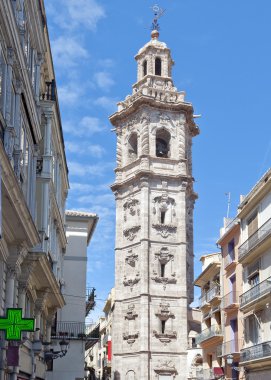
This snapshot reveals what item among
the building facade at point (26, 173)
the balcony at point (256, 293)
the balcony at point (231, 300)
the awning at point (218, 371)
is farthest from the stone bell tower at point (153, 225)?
the building facade at point (26, 173)

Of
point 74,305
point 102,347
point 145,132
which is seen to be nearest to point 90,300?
point 74,305

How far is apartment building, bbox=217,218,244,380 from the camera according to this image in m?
Result: 34.7

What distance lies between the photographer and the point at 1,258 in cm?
1647

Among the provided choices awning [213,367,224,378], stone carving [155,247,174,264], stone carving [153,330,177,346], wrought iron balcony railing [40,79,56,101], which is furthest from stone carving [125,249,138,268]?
wrought iron balcony railing [40,79,56,101]

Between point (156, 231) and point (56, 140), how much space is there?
3136 cm

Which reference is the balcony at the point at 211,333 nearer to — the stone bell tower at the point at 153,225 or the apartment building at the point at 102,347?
the stone bell tower at the point at 153,225

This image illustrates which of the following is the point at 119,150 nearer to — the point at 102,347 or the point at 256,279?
the point at 256,279

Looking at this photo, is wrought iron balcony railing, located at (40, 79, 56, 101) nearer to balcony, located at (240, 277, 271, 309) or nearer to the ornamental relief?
balcony, located at (240, 277, 271, 309)

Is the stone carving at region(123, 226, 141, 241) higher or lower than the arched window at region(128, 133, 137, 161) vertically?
lower

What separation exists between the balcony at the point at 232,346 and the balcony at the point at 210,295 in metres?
3.71

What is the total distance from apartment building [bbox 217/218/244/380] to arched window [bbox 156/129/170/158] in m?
21.7

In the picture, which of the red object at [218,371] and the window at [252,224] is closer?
the window at [252,224]

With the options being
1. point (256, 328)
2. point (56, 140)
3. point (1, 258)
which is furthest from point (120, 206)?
point (1, 258)

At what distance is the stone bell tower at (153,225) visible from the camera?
54625 millimetres
